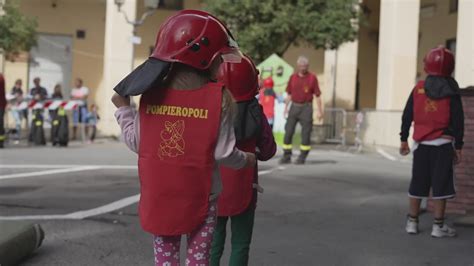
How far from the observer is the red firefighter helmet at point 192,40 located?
2783 mm

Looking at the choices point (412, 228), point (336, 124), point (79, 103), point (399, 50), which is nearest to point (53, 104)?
point (79, 103)

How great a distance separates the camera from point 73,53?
2541 cm

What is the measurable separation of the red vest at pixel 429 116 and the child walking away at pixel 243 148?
249 cm

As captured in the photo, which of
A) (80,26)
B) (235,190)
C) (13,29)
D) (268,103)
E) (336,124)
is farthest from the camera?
(80,26)

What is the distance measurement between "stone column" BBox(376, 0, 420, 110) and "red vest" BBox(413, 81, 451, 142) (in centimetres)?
1435

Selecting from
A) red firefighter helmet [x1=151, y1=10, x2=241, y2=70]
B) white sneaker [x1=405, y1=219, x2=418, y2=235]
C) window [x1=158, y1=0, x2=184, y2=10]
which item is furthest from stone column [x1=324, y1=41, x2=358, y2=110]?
red firefighter helmet [x1=151, y1=10, x2=241, y2=70]

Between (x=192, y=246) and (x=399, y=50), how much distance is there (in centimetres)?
1783

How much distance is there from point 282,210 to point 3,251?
3.52 meters

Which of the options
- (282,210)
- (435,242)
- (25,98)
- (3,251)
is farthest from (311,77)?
(25,98)

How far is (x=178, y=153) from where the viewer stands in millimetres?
2789

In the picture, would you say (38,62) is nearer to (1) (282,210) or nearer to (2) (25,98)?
(2) (25,98)

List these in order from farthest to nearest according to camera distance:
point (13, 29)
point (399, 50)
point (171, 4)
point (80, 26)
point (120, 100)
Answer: point (171, 4) → point (80, 26) → point (399, 50) → point (13, 29) → point (120, 100)

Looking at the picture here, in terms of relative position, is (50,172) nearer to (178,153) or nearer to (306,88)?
(306,88)

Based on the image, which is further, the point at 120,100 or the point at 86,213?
the point at 86,213
